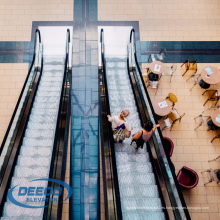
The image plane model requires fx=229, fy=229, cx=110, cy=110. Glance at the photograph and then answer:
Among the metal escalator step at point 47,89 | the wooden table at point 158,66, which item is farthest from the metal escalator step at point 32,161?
the wooden table at point 158,66

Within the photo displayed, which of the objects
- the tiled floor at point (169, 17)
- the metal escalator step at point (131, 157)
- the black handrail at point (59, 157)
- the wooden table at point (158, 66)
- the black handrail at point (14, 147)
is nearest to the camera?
the black handrail at point (59, 157)

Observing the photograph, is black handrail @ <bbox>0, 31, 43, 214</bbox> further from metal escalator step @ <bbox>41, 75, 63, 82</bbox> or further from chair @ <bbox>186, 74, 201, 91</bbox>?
chair @ <bbox>186, 74, 201, 91</bbox>

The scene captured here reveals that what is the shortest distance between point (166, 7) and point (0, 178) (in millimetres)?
9259

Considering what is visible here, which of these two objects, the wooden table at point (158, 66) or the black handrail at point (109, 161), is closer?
the black handrail at point (109, 161)

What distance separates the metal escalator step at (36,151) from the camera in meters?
5.92

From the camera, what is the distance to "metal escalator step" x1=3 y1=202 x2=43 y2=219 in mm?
4918

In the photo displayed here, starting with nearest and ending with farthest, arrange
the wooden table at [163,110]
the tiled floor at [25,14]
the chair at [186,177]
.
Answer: the chair at [186,177] < the wooden table at [163,110] < the tiled floor at [25,14]

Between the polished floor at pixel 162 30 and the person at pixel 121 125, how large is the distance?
2.74m

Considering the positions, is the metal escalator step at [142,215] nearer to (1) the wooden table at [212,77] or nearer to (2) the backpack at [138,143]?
(2) the backpack at [138,143]

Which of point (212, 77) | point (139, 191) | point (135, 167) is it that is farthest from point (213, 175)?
point (212, 77)

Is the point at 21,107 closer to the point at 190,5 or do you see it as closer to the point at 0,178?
the point at 0,178

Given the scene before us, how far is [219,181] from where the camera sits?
6953mm

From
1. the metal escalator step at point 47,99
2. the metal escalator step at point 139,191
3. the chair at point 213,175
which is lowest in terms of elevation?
the metal escalator step at point 139,191

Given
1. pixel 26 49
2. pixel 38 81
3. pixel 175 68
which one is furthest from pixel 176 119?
pixel 26 49
